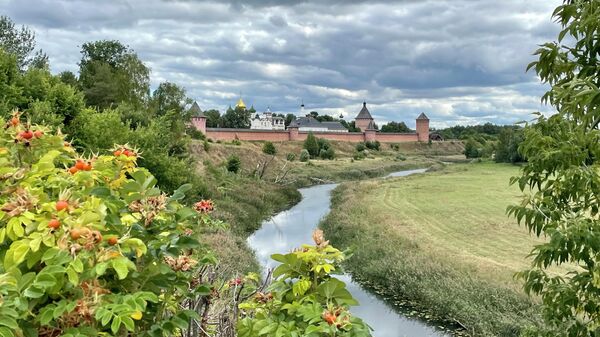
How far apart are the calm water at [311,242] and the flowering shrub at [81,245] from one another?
0.75 metres

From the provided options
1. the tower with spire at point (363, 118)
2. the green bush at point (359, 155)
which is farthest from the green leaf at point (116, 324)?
the tower with spire at point (363, 118)

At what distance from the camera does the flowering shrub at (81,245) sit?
1454 mm

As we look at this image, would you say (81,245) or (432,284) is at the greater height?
(81,245)

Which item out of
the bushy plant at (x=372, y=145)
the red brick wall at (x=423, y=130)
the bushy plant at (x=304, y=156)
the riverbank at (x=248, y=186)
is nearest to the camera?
the riverbank at (x=248, y=186)

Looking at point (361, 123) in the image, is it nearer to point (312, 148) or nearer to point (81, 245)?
point (312, 148)

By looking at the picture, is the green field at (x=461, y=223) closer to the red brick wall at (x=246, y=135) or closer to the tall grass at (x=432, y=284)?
the tall grass at (x=432, y=284)

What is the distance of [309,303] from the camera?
2.05m

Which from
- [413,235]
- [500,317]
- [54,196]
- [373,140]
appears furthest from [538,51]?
[373,140]

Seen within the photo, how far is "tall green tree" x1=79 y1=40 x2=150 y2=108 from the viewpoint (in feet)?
113

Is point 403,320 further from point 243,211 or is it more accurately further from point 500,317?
→ point 243,211

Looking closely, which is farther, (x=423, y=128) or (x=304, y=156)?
(x=423, y=128)

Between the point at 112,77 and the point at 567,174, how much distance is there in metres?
38.0

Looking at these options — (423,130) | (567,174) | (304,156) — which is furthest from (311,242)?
(423,130)

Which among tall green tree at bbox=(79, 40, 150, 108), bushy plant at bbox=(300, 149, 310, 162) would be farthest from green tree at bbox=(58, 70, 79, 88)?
bushy plant at bbox=(300, 149, 310, 162)
